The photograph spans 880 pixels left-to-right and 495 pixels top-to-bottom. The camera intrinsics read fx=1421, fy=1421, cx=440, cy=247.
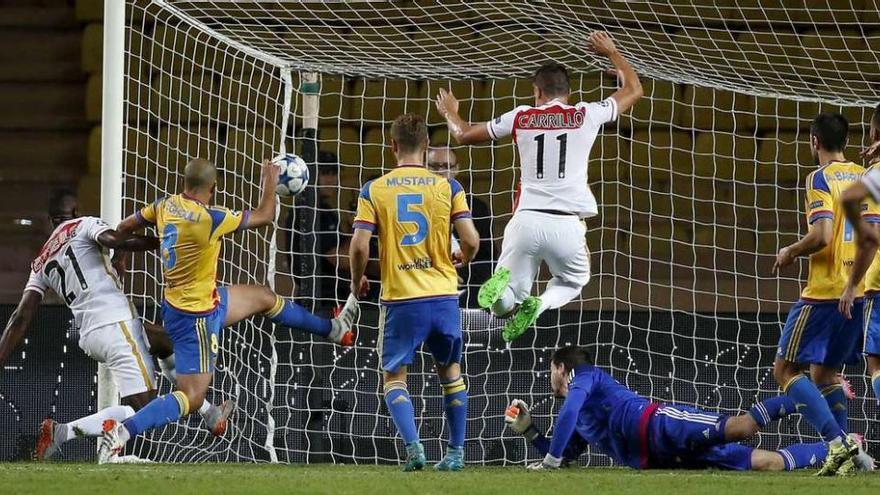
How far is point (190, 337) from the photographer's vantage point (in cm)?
733

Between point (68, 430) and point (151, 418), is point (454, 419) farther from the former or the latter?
point (68, 430)

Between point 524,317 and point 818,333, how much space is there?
1.45 metres

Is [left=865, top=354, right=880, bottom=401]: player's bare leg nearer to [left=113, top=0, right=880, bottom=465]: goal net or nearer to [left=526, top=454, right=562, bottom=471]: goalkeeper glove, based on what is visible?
[left=526, top=454, right=562, bottom=471]: goalkeeper glove

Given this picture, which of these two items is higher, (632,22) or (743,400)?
(632,22)

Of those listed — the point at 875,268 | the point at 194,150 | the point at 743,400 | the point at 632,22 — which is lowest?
the point at 743,400

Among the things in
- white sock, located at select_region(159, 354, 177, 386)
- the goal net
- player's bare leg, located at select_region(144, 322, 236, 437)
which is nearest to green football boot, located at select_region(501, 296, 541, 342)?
the goal net

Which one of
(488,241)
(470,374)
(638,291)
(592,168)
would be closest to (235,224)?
(470,374)

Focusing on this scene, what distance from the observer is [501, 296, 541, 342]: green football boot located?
7.15 metres

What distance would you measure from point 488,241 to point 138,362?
2.86 m

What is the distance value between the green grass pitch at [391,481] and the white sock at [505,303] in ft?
2.65

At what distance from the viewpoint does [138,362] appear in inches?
305

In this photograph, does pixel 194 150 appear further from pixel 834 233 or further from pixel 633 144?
pixel 834 233

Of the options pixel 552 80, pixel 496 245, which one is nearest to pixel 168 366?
pixel 552 80

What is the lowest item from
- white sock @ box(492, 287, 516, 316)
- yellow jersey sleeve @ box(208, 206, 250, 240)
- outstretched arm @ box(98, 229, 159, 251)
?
white sock @ box(492, 287, 516, 316)
